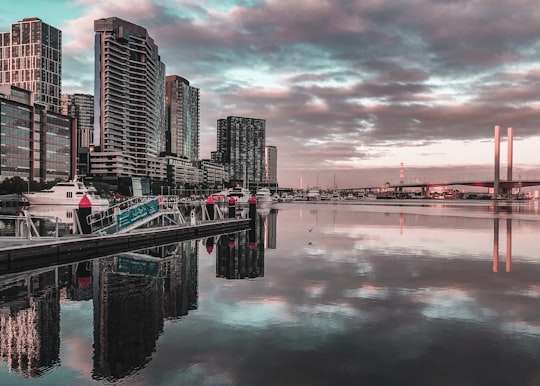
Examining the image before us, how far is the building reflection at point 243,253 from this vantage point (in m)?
22.6

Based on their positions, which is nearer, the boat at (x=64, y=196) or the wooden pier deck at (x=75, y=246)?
the wooden pier deck at (x=75, y=246)

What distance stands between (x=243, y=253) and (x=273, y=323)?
16881mm

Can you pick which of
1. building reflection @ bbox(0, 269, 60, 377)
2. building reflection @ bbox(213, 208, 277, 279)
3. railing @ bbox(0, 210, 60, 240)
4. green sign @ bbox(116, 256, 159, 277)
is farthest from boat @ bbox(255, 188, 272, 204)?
building reflection @ bbox(0, 269, 60, 377)

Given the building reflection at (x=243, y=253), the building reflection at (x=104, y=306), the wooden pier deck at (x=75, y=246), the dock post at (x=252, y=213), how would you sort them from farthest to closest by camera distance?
the dock post at (x=252, y=213)
the building reflection at (x=243, y=253)
the wooden pier deck at (x=75, y=246)
the building reflection at (x=104, y=306)

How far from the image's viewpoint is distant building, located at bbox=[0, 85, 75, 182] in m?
154

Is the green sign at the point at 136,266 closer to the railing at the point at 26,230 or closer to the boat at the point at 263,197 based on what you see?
the railing at the point at 26,230

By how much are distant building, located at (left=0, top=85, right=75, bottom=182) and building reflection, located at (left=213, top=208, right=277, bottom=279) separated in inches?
5609

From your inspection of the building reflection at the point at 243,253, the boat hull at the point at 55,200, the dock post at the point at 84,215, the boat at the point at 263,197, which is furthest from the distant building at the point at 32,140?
the dock post at the point at 84,215

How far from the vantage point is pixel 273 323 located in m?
13.4

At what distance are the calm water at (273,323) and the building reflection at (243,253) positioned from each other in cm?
30

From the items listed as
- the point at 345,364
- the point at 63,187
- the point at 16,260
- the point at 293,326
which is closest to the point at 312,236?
the point at 16,260

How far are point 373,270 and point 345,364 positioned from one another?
1316cm

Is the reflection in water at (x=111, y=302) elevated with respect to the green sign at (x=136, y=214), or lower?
lower

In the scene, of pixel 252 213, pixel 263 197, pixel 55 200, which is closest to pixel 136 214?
pixel 252 213
